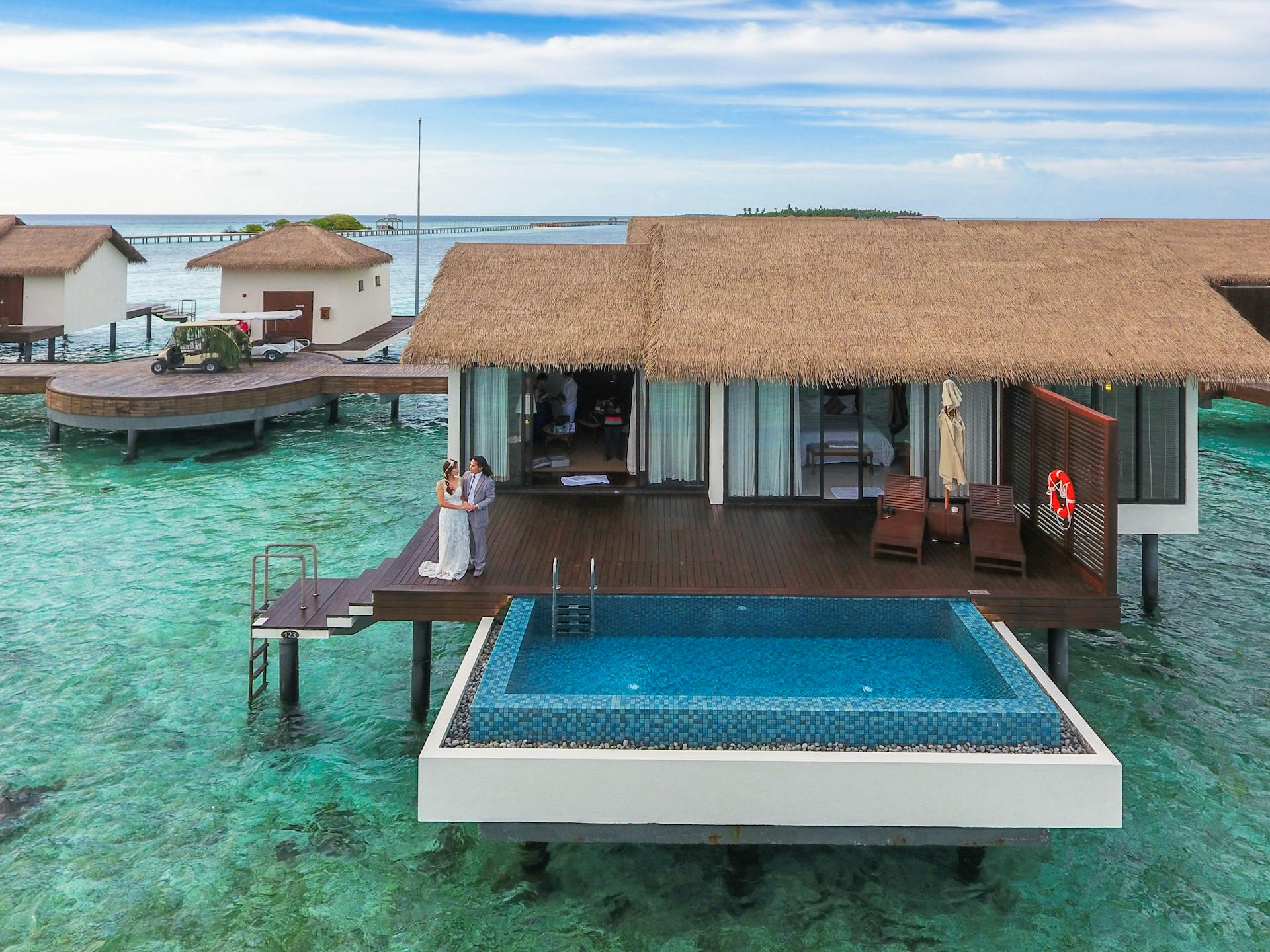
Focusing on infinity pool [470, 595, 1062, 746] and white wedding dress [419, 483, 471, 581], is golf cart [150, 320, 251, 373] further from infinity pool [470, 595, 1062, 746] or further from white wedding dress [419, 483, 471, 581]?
infinity pool [470, 595, 1062, 746]

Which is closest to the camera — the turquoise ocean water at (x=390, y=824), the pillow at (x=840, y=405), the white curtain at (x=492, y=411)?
the turquoise ocean water at (x=390, y=824)

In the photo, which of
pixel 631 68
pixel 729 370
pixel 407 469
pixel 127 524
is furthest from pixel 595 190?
pixel 729 370

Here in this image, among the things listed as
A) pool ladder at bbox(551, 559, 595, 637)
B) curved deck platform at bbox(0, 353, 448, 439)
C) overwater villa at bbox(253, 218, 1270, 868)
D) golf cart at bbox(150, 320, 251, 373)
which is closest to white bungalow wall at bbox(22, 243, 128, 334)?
curved deck platform at bbox(0, 353, 448, 439)

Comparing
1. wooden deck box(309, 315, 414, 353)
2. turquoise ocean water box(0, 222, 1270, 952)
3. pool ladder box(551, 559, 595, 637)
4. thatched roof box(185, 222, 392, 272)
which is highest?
thatched roof box(185, 222, 392, 272)

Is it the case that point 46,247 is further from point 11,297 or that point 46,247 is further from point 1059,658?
point 1059,658

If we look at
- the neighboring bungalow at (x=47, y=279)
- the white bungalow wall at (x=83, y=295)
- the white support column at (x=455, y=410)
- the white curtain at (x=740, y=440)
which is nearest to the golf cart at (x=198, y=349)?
the neighboring bungalow at (x=47, y=279)

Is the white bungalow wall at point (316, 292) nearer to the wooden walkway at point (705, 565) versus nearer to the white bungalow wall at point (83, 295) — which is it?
the white bungalow wall at point (83, 295)
